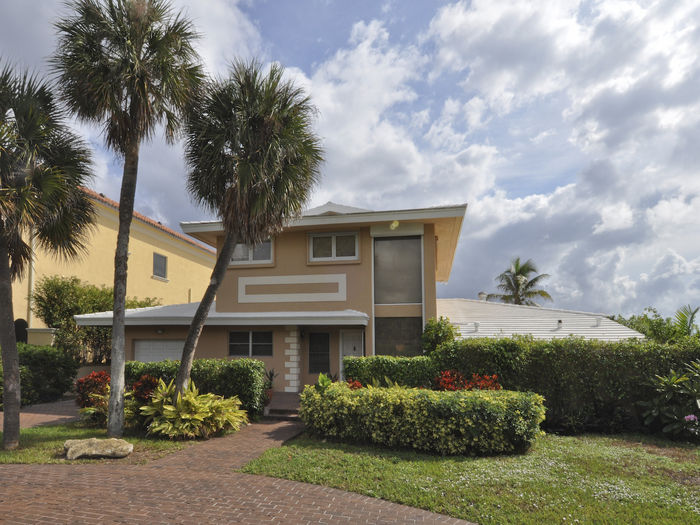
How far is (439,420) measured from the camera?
355 inches

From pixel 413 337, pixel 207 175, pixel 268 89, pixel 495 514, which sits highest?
pixel 268 89

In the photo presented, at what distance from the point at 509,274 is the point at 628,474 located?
33.3 meters

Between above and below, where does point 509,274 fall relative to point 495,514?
above

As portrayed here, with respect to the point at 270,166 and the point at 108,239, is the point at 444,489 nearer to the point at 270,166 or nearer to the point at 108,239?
the point at 270,166

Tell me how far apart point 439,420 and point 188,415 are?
543 centimetres

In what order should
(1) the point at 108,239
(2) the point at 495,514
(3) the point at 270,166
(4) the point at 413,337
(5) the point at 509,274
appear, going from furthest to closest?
(5) the point at 509,274
(1) the point at 108,239
(4) the point at 413,337
(3) the point at 270,166
(2) the point at 495,514

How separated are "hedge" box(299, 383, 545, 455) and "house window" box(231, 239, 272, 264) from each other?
763 cm

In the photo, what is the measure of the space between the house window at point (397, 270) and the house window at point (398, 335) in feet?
2.07

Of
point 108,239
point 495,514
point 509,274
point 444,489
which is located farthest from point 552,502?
point 509,274

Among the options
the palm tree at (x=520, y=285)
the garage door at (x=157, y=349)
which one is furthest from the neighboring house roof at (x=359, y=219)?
the palm tree at (x=520, y=285)

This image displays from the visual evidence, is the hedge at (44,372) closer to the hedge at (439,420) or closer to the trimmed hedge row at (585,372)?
the hedge at (439,420)

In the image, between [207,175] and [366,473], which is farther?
[207,175]

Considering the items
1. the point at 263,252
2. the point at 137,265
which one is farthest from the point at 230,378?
the point at 137,265

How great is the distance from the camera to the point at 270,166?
10969mm
